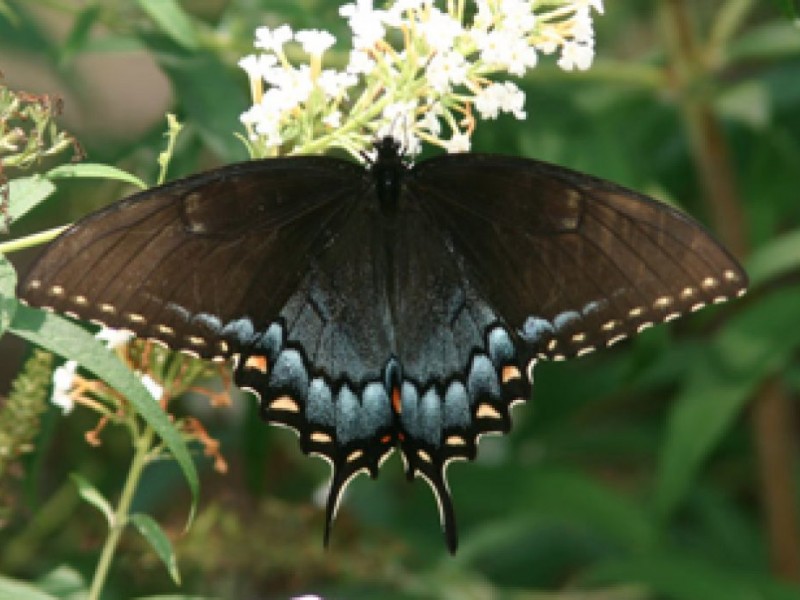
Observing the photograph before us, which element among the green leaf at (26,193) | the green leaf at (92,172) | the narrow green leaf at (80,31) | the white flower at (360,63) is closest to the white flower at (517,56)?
the white flower at (360,63)

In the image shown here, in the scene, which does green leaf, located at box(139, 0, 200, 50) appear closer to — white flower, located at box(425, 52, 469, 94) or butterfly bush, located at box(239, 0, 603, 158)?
butterfly bush, located at box(239, 0, 603, 158)

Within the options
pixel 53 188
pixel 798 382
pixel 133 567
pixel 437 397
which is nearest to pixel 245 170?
pixel 53 188

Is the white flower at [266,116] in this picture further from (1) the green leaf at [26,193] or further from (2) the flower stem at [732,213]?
(2) the flower stem at [732,213]

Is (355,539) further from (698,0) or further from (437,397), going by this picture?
(698,0)

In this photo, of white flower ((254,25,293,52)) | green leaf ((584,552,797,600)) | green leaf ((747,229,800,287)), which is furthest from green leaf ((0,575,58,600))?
green leaf ((747,229,800,287))

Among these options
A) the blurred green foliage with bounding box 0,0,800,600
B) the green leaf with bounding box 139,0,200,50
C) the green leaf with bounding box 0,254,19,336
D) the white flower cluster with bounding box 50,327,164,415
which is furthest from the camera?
the blurred green foliage with bounding box 0,0,800,600

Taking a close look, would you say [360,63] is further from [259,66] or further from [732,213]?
[732,213]
